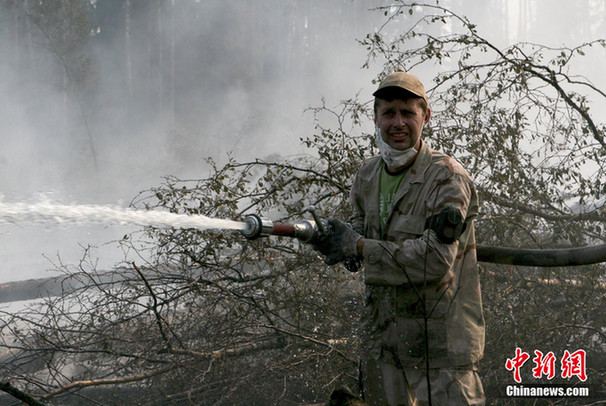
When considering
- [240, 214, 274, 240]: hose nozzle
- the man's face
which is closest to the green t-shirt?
the man's face

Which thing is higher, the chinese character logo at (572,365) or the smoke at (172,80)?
the smoke at (172,80)

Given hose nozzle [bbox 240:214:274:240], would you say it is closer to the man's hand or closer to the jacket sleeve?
the man's hand

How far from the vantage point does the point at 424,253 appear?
2230 mm

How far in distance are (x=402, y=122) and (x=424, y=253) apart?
579mm

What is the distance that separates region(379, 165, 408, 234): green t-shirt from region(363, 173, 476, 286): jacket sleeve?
0.53 ft

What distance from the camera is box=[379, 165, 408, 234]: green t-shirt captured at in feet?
8.20

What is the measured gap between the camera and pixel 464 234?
2.42 meters

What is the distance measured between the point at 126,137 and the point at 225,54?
19.0 ft

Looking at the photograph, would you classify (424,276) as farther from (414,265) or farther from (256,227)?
(256,227)

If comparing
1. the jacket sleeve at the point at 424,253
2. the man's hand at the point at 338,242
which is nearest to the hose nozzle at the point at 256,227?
the man's hand at the point at 338,242

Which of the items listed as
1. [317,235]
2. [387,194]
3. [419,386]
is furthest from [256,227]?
[419,386]

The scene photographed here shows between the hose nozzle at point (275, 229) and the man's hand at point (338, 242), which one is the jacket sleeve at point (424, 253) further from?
the hose nozzle at point (275, 229)

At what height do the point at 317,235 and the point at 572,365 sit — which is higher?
the point at 317,235

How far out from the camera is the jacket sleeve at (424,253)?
2.23 metres
